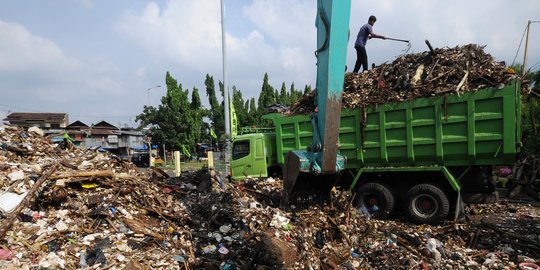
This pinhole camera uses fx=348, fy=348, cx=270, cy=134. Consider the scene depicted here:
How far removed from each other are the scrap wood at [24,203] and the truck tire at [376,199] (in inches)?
212

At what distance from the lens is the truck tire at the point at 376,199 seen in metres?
6.58

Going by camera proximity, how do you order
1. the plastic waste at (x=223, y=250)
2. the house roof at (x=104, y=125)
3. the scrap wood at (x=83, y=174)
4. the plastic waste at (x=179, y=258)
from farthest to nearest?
the house roof at (x=104, y=125) → the scrap wood at (x=83, y=174) → the plastic waste at (x=223, y=250) → the plastic waste at (x=179, y=258)

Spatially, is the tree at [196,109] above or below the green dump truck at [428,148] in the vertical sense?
above

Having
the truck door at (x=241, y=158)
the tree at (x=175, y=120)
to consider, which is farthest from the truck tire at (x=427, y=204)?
the tree at (x=175, y=120)

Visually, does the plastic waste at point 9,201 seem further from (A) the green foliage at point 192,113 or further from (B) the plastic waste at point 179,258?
(A) the green foliage at point 192,113

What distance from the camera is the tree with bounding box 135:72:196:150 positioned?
28.2 m

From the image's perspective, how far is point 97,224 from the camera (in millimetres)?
4754

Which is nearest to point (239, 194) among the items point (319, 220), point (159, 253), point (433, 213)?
point (319, 220)

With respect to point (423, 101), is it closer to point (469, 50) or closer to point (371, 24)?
point (469, 50)

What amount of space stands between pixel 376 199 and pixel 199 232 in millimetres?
3593

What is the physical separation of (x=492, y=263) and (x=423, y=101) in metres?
2.94

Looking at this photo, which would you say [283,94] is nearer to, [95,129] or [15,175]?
[95,129]

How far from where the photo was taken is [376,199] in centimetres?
679

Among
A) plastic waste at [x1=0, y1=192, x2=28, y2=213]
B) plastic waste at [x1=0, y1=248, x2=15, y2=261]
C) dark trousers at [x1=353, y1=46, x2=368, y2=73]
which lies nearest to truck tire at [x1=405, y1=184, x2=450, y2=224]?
dark trousers at [x1=353, y1=46, x2=368, y2=73]
